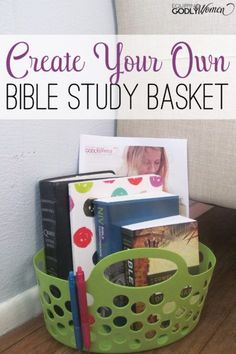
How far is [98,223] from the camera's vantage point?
0.62 m


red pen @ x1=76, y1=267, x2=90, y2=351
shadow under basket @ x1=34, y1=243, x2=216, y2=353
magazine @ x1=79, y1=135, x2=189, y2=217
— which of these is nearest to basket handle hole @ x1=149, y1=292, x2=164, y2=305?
shadow under basket @ x1=34, y1=243, x2=216, y2=353

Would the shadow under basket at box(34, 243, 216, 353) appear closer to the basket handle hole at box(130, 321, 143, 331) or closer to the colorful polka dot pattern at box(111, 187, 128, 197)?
the basket handle hole at box(130, 321, 143, 331)

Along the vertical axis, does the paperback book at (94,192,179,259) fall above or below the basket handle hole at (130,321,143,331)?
above

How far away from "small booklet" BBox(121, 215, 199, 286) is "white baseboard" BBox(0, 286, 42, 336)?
21 centimetres

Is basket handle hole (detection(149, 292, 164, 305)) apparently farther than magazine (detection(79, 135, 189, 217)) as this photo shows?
No

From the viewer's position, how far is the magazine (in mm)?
713

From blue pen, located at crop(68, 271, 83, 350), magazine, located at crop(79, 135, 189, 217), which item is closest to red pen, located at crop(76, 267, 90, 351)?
blue pen, located at crop(68, 271, 83, 350)

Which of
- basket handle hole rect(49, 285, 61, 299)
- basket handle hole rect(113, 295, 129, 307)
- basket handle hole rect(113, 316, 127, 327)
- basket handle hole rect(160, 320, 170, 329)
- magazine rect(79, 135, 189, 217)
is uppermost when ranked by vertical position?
magazine rect(79, 135, 189, 217)

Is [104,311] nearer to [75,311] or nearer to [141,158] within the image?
[75,311]

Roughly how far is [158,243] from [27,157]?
0.27 m

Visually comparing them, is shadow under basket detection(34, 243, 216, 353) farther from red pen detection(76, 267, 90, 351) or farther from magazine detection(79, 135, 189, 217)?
magazine detection(79, 135, 189, 217)

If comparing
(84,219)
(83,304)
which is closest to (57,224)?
(84,219)

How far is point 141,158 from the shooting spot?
2.42ft

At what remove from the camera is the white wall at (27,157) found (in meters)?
0.60
